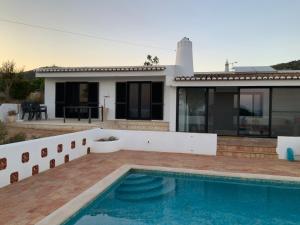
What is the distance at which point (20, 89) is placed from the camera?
3022 cm

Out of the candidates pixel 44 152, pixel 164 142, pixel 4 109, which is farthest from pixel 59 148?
pixel 4 109

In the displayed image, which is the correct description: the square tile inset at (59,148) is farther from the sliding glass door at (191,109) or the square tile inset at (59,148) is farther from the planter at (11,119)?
the planter at (11,119)

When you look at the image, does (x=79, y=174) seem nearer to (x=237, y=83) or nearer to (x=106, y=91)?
(x=237, y=83)

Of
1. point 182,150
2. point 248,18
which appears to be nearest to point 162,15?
point 248,18

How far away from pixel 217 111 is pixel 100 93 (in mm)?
8565

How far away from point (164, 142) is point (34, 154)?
21.3ft

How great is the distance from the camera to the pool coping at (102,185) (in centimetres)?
570

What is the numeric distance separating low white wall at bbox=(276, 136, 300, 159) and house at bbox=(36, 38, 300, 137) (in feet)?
6.21

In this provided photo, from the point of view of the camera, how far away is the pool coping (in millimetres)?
5703

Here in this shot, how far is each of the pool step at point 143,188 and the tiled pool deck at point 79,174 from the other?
2.78 feet

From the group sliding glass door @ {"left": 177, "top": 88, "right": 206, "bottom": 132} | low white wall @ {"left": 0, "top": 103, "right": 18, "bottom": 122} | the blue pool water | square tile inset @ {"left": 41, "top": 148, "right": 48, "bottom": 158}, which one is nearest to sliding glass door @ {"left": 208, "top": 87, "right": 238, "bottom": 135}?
sliding glass door @ {"left": 177, "top": 88, "right": 206, "bottom": 132}

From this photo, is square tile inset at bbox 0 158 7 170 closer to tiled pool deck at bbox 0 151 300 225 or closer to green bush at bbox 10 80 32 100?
tiled pool deck at bbox 0 151 300 225

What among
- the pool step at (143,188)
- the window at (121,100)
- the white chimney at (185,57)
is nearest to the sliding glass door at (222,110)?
the white chimney at (185,57)

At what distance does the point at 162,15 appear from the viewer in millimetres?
21109
